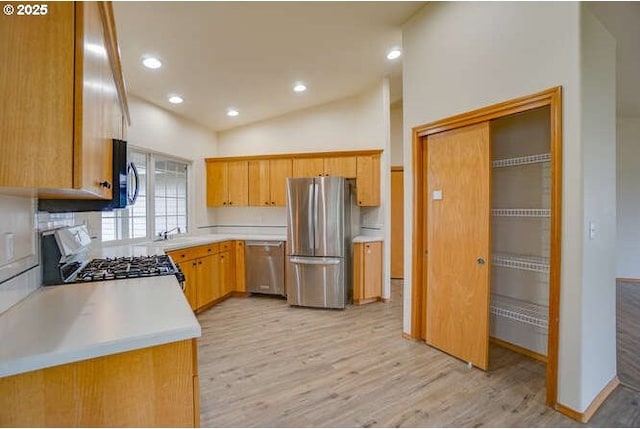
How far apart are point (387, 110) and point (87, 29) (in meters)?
3.87

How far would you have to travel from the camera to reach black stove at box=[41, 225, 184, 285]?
1.84 meters

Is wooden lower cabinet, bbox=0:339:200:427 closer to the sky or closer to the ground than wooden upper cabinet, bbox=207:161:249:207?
closer to the ground

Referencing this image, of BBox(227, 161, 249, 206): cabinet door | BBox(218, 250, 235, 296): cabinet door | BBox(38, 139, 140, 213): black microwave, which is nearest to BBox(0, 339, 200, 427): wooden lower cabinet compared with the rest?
BBox(38, 139, 140, 213): black microwave

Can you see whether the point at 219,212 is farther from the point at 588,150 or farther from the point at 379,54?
the point at 588,150

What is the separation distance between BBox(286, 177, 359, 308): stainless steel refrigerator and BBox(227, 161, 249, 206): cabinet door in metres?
1.09

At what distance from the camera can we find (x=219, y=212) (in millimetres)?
5500

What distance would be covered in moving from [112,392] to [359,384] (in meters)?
1.75

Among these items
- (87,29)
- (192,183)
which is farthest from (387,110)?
(87,29)

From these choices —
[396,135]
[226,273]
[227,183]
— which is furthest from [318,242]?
[396,135]

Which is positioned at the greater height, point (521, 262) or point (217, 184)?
point (217, 184)

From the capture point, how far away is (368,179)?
14.8ft

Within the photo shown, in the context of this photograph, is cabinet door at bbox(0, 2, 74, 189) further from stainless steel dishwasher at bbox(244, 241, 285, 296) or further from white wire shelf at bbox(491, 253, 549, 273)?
stainless steel dishwasher at bbox(244, 241, 285, 296)

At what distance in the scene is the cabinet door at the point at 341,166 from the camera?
15.0ft

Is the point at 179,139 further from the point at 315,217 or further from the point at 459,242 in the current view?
the point at 459,242
